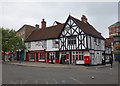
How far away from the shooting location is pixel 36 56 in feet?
101

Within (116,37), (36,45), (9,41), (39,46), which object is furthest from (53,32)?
(116,37)

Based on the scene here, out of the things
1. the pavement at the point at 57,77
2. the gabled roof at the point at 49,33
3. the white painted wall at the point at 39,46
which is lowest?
the pavement at the point at 57,77

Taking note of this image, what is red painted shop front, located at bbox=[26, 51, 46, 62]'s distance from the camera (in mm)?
29328

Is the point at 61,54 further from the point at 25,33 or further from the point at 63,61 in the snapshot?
the point at 25,33

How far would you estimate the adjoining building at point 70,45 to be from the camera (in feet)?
76.8

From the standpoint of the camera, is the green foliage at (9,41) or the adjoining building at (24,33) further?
the adjoining building at (24,33)

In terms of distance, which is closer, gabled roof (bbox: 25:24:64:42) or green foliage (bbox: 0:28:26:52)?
green foliage (bbox: 0:28:26:52)

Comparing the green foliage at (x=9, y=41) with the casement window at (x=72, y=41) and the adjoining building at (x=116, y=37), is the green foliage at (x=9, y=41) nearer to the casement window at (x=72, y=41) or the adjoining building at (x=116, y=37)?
the casement window at (x=72, y=41)

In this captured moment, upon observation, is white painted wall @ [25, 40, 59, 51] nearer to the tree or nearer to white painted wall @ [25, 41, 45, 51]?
white painted wall @ [25, 41, 45, 51]

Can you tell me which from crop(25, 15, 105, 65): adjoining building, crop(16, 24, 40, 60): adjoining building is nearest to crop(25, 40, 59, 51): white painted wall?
crop(25, 15, 105, 65): adjoining building

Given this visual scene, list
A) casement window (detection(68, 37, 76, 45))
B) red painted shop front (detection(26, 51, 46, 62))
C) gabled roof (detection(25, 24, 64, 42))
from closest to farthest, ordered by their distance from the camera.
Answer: casement window (detection(68, 37, 76, 45))
gabled roof (detection(25, 24, 64, 42))
red painted shop front (detection(26, 51, 46, 62))

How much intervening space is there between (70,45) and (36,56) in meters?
10.2

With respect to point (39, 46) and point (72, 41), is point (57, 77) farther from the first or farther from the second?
point (39, 46)

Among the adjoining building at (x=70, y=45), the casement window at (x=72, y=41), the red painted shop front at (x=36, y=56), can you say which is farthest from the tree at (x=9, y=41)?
the casement window at (x=72, y=41)
